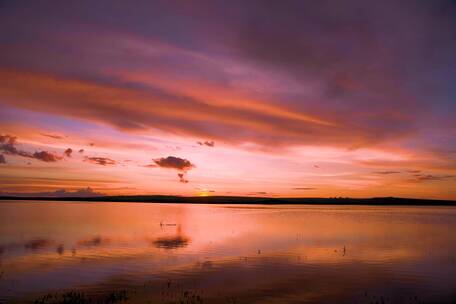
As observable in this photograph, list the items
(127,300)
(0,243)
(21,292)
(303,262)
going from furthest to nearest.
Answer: (0,243) < (303,262) < (21,292) < (127,300)

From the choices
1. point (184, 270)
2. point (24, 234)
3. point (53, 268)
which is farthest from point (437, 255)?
point (24, 234)

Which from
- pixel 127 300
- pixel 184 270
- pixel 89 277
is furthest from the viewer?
pixel 184 270

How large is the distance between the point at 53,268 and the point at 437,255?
3677 centimetres

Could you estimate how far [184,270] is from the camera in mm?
30062

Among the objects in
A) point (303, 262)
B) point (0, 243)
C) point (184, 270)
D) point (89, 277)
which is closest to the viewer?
point (89, 277)

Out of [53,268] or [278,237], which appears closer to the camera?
[53,268]

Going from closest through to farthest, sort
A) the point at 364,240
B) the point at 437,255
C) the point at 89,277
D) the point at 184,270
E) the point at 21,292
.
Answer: the point at 21,292 < the point at 89,277 < the point at 184,270 < the point at 437,255 < the point at 364,240

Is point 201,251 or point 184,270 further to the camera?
point 201,251

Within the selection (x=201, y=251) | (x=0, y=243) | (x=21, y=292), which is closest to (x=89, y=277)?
(x=21, y=292)

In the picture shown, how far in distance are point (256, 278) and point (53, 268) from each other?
1591 cm

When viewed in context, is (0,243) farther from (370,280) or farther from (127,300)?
(370,280)

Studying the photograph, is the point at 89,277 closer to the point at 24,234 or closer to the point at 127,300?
the point at 127,300

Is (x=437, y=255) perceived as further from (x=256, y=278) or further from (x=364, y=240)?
(x=256, y=278)

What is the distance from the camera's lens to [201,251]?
40656mm
